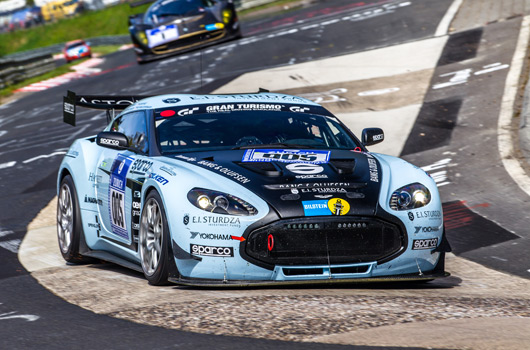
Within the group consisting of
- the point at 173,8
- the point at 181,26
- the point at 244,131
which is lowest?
the point at 244,131

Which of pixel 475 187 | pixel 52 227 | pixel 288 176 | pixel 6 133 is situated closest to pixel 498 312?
pixel 288 176

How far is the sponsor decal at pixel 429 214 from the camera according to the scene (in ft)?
20.0

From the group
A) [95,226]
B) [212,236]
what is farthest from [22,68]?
[212,236]

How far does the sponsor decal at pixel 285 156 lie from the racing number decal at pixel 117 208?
1081mm

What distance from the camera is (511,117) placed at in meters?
13.4

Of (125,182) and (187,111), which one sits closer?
(125,182)

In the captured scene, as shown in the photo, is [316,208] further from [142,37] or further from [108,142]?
[142,37]

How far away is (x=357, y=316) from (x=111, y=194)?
10.1ft

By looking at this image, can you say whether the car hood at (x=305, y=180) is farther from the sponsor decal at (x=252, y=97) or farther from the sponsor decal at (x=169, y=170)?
the sponsor decal at (x=252, y=97)

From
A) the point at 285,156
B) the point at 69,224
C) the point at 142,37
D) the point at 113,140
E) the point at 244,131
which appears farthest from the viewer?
the point at 142,37

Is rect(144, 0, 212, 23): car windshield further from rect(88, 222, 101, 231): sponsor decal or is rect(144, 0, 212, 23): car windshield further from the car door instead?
rect(88, 222, 101, 231): sponsor decal

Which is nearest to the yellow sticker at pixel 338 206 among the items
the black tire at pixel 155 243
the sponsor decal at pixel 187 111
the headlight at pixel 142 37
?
the black tire at pixel 155 243

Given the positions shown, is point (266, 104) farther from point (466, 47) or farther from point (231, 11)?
point (231, 11)

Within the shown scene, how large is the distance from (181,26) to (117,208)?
16121 millimetres
